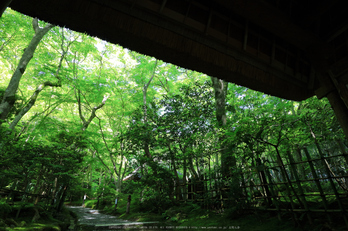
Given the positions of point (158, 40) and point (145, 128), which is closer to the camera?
point (158, 40)

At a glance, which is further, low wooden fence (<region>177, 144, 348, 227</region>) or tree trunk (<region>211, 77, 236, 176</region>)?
tree trunk (<region>211, 77, 236, 176</region>)

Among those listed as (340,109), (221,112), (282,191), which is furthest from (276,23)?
(221,112)

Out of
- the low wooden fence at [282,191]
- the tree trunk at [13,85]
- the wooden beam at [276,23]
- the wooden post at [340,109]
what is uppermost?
the tree trunk at [13,85]

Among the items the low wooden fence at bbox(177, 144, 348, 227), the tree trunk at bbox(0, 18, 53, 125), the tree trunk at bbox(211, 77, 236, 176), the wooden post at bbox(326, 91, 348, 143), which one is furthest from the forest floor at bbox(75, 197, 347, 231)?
the tree trunk at bbox(0, 18, 53, 125)

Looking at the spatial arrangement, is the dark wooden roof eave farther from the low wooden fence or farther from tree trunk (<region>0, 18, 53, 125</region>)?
tree trunk (<region>0, 18, 53, 125</region>)

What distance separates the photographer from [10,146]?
654 cm

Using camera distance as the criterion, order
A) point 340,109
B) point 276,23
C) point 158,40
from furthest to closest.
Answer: point 340,109
point 276,23
point 158,40

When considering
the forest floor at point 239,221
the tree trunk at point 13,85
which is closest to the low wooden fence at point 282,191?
the forest floor at point 239,221

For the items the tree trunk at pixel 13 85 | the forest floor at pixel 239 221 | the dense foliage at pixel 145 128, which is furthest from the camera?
the tree trunk at pixel 13 85

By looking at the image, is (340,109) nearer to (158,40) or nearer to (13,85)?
(158,40)

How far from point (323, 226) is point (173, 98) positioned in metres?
7.85

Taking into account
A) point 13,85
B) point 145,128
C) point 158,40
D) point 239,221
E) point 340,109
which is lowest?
point 239,221

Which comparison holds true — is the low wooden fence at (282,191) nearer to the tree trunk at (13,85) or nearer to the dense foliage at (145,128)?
the dense foliage at (145,128)

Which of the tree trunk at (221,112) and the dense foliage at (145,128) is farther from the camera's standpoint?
the tree trunk at (221,112)
